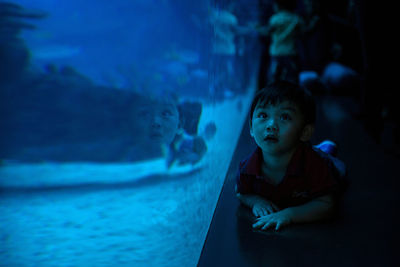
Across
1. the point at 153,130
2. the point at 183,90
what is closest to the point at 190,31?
the point at 183,90

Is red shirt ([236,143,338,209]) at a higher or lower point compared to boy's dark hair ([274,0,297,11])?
lower

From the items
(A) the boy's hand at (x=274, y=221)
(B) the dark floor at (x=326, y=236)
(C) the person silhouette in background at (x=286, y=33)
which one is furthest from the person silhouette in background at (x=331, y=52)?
(A) the boy's hand at (x=274, y=221)

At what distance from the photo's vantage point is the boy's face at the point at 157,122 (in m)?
0.68

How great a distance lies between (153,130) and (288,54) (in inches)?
126

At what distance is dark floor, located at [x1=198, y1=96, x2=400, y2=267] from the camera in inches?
41.4

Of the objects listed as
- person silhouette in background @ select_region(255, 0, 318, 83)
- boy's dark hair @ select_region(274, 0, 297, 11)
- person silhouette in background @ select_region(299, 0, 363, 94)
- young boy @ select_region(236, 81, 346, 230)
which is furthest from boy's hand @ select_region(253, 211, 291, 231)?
person silhouette in background @ select_region(299, 0, 363, 94)

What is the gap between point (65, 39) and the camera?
20.8 inches

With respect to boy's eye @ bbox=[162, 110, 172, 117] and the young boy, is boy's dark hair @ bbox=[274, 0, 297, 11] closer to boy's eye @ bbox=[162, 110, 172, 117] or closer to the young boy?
the young boy

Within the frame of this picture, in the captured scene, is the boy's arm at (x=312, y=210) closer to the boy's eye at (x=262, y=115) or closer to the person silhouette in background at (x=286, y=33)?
the boy's eye at (x=262, y=115)

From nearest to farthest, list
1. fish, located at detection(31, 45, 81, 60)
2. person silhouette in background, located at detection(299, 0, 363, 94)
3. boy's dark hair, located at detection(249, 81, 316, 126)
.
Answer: fish, located at detection(31, 45, 81, 60)
boy's dark hair, located at detection(249, 81, 316, 126)
person silhouette in background, located at detection(299, 0, 363, 94)

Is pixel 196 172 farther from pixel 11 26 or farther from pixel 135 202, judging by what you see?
pixel 11 26

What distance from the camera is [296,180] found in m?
1.30

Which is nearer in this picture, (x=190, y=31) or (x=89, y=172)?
(x=89, y=172)

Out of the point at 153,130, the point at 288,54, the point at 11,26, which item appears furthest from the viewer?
the point at 288,54
